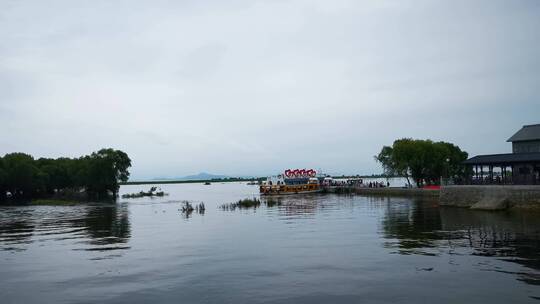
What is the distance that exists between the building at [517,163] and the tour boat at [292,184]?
49.1m

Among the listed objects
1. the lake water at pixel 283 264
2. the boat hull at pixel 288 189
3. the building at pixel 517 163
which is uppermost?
the building at pixel 517 163

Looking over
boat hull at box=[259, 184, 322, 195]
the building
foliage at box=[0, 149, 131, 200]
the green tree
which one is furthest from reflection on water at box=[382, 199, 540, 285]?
the green tree

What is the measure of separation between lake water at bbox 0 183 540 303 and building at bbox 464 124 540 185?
33.9 ft

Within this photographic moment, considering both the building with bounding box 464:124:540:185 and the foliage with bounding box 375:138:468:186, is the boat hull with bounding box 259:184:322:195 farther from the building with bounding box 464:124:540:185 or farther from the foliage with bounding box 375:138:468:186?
the building with bounding box 464:124:540:185

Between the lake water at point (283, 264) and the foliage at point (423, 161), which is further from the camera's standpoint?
the foliage at point (423, 161)

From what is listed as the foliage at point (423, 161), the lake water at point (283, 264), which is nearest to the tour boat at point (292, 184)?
the foliage at point (423, 161)

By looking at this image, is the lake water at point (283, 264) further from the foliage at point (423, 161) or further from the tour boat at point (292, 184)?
the tour boat at point (292, 184)

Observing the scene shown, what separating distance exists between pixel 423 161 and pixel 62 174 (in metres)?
71.9

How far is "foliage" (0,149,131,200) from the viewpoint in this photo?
85.6 meters

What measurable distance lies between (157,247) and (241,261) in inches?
282

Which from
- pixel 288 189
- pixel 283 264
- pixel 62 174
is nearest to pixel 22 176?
pixel 62 174

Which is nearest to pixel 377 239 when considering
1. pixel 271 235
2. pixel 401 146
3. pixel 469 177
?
pixel 271 235

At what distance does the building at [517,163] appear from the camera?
45316mm

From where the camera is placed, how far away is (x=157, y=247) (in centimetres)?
2636
